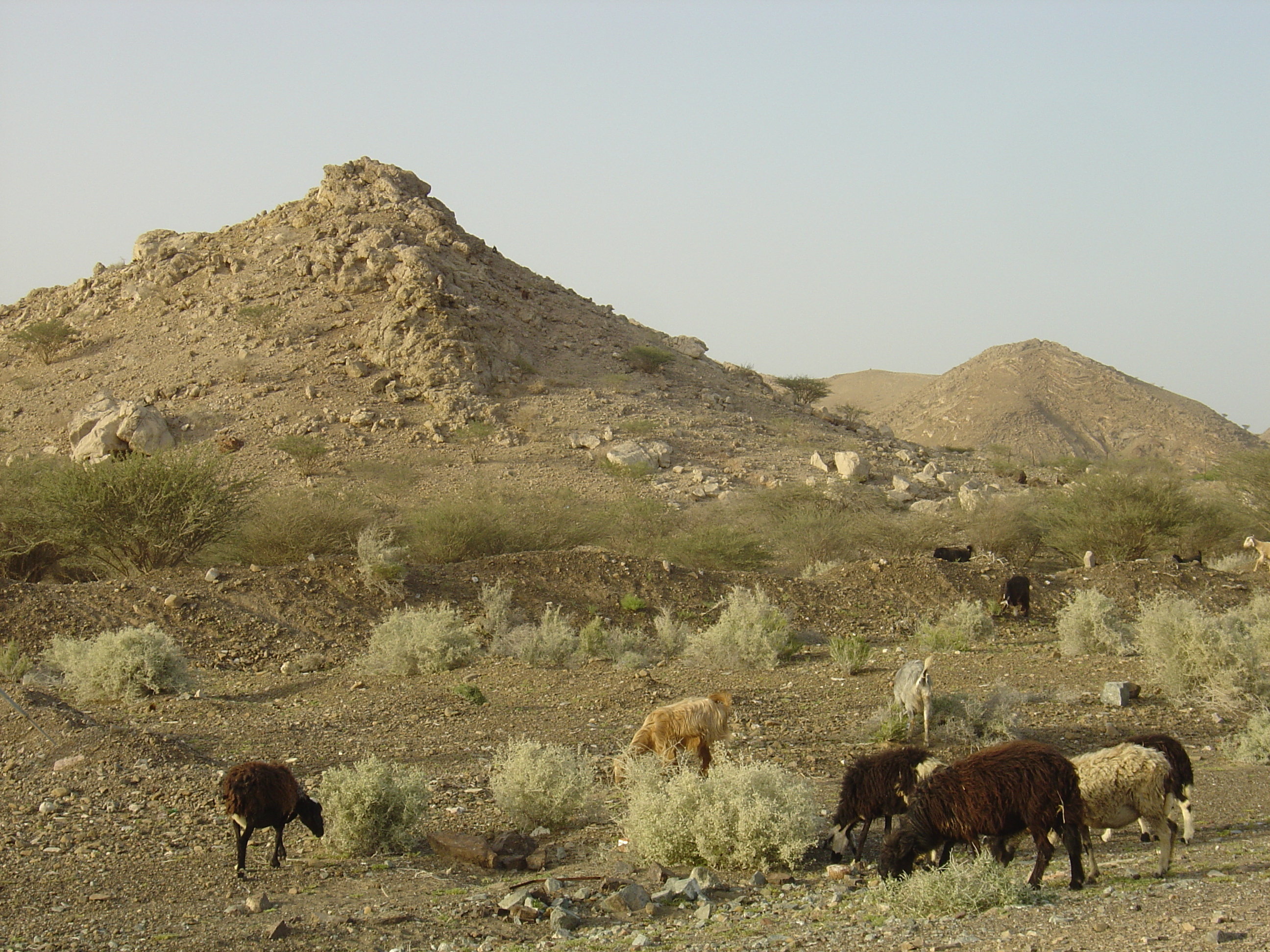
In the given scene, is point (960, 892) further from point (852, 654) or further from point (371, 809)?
point (852, 654)

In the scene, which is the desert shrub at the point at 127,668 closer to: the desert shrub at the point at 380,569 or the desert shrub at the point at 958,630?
the desert shrub at the point at 380,569

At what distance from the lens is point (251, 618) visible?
41.9 feet

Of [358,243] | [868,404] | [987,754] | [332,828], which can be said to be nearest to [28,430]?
[358,243]

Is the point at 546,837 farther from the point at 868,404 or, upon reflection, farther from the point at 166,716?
the point at 868,404

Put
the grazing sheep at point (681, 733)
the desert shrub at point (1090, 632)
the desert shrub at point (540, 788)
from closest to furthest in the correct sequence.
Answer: the desert shrub at point (540, 788) → the grazing sheep at point (681, 733) → the desert shrub at point (1090, 632)

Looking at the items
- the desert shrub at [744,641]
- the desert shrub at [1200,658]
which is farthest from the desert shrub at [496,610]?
the desert shrub at [1200,658]

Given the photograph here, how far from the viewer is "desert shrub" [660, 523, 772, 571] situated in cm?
1830

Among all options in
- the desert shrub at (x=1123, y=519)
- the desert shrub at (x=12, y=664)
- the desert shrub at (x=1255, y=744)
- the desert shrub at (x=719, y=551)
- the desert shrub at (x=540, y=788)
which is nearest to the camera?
the desert shrub at (x=540, y=788)

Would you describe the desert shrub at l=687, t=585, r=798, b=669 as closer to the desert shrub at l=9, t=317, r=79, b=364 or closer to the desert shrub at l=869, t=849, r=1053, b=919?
the desert shrub at l=869, t=849, r=1053, b=919

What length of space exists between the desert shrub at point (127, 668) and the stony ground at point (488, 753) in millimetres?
207

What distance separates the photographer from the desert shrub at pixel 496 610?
13031 mm

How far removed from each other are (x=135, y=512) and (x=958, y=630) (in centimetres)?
1173

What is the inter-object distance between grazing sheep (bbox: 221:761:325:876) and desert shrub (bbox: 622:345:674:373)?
105 feet

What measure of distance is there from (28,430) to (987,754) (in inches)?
1284
